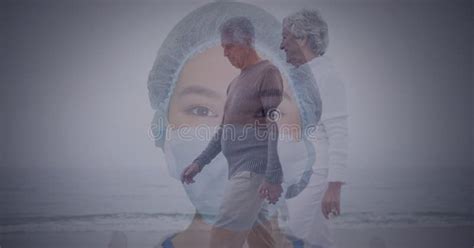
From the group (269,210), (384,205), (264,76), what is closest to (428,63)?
(384,205)

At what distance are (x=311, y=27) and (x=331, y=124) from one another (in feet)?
2.04

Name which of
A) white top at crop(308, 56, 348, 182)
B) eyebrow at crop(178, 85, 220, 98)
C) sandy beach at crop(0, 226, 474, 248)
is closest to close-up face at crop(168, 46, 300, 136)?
eyebrow at crop(178, 85, 220, 98)

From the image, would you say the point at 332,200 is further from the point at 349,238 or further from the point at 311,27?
the point at 311,27

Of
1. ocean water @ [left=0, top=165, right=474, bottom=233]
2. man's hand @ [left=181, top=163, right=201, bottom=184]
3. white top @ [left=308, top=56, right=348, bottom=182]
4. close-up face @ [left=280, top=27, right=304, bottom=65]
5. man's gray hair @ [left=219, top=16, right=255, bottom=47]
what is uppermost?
man's gray hair @ [left=219, top=16, right=255, bottom=47]

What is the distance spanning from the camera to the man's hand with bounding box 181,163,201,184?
2.75m

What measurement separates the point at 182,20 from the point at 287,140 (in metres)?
0.99

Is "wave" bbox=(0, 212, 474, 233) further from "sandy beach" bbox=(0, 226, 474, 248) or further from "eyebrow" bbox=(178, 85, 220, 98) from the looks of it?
"eyebrow" bbox=(178, 85, 220, 98)

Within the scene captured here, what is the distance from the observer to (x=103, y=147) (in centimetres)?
286

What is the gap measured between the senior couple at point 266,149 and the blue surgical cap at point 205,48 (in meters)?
0.03

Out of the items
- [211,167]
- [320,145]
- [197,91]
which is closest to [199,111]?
[197,91]

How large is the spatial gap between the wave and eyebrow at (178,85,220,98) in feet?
2.43

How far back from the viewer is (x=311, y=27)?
9.46 ft

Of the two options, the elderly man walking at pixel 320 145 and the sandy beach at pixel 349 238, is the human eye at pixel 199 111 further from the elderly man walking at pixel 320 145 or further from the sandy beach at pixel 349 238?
the sandy beach at pixel 349 238

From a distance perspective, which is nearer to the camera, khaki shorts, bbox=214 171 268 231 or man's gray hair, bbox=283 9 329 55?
khaki shorts, bbox=214 171 268 231
